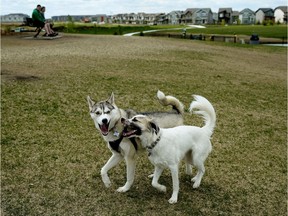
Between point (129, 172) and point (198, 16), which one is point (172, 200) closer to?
point (129, 172)

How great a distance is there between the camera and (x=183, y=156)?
16.3ft

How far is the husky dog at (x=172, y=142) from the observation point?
4445 millimetres

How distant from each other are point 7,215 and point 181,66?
13.1 metres

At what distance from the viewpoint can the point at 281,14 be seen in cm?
12019

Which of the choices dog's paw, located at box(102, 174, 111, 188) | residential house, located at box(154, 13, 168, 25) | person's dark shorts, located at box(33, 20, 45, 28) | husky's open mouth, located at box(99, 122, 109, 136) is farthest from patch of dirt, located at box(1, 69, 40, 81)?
residential house, located at box(154, 13, 168, 25)

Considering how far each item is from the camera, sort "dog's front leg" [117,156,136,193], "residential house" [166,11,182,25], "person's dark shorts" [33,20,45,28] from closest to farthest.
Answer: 1. "dog's front leg" [117,156,136,193]
2. "person's dark shorts" [33,20,45,28]
3. "residential house" [166,11,182,25]

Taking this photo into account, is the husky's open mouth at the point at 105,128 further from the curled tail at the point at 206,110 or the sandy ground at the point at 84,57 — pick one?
the sandy ground at the point at 84,57

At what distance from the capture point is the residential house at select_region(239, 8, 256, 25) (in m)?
133

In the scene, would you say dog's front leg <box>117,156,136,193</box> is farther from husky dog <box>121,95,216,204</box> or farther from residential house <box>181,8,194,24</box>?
residential house <box>181,8,194,24</box>

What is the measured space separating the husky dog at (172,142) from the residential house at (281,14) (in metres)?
126

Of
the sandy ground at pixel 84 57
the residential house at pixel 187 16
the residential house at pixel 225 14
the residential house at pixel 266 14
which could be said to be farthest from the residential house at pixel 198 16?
the sandy ground at pixel 84 57

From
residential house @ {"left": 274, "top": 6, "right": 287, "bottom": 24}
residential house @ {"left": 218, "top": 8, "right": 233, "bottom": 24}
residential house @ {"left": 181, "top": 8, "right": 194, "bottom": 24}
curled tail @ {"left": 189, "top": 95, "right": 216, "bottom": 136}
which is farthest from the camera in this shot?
residential house @ {"left": 181, "top": 8, "right": 194, "bottom": 24}

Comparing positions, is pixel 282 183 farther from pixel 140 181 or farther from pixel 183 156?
pixel 140 181

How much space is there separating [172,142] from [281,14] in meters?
131
